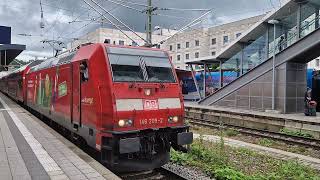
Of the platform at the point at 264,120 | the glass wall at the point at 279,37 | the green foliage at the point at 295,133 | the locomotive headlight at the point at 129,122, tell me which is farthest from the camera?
the glass wall at the point at 279,37

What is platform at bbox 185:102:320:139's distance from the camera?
1669 cm

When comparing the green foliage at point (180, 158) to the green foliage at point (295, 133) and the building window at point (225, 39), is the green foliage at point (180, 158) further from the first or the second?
the building window at point (225, 39)

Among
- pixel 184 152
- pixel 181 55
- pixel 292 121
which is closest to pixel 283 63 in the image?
pixel 292 121

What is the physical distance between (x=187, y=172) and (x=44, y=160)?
10.7 feet

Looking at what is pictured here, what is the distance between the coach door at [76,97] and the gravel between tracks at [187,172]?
8.41 feet

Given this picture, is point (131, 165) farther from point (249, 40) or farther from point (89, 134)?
point (249, 40)

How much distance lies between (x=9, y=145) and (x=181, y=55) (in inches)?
2695

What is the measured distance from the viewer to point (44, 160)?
8078mm

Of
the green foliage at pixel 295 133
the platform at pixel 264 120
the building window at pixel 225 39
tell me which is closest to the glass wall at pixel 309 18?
the platform at pixel 264 120

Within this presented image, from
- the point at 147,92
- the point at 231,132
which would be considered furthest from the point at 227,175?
the point at 231,132

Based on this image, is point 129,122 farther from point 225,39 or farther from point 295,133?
point 225,39

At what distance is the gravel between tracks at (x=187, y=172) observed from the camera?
8.30 metres

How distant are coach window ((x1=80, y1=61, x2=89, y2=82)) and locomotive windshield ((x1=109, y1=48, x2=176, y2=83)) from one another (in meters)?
0.76

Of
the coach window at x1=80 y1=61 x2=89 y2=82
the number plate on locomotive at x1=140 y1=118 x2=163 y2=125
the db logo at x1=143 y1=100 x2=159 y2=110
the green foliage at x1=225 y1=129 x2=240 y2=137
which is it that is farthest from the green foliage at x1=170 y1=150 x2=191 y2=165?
the green foliage at x1=225 y1=129 x2=240 y2=137
